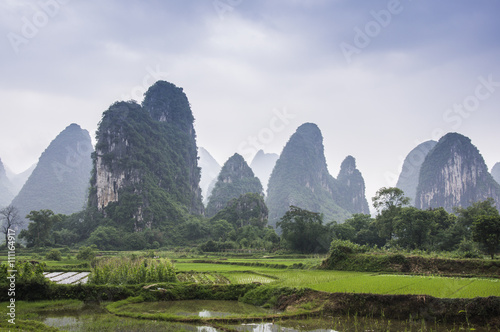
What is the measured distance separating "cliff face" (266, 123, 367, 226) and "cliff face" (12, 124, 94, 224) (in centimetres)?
4924

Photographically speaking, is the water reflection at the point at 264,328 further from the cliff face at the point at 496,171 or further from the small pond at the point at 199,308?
the cliff face at the point at 496,171

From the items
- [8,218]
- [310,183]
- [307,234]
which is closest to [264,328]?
[307,234]

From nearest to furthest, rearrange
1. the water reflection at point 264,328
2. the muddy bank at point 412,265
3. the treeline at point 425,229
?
the water reflection at point 264,328
the muddy bank at point 412,265
the treeline at point 425,229

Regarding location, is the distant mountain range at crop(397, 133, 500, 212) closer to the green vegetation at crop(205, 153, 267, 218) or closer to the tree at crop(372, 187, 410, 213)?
the green vegetation at crop(205, 153, 267, 218)

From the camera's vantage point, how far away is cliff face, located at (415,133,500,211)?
260 ft

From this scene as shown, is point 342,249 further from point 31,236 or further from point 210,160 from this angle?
point 210,160

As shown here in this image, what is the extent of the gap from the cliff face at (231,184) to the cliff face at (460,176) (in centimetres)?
4577

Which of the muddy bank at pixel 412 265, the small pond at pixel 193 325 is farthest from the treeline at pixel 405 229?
the small pond at pixel 193 325

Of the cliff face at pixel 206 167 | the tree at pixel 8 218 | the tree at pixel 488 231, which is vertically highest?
the cliff face at pixel 206 167

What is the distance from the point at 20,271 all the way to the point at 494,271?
17.0m

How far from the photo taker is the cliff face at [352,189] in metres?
108

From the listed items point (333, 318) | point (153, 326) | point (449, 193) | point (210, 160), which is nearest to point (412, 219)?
point (333, 318)

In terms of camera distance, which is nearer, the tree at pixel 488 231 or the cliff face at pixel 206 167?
the tree at pixel 488 231

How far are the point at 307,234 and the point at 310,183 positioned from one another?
64110mm
